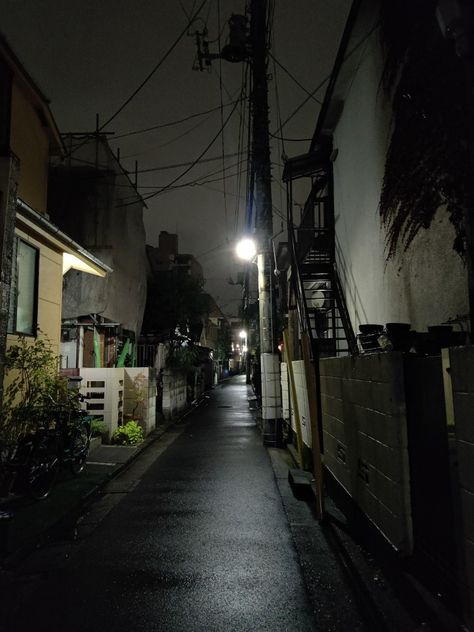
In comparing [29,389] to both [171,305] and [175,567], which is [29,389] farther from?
[171,305]

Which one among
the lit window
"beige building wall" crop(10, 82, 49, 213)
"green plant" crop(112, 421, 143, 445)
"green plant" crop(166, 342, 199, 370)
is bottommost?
"green plant" crop(112, 421, 143, 445)

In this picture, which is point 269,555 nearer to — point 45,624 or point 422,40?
point 45,624

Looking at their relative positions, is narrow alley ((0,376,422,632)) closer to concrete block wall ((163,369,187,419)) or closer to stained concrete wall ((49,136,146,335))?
concrete block wall ((163,369,187,419))

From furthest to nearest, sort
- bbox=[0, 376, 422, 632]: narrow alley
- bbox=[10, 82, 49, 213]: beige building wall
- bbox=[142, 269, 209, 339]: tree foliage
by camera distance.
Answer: bbox=[142, 269, 209, 339]: tree foliage → bbox=[10, 82, 49, 213]: beige building wall → bbox=[0, 376, 422, 632]: narrow alley

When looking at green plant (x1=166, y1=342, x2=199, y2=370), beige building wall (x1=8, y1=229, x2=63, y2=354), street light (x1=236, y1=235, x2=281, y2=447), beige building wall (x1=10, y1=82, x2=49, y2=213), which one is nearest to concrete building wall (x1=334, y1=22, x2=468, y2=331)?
street light (x1=236, y1=235, x2=281, y2=447)

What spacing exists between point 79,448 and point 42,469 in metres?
1.74

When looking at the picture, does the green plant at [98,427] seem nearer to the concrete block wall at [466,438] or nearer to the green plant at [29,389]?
the green plant at [29,389]

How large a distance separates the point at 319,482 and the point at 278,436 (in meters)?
6.45

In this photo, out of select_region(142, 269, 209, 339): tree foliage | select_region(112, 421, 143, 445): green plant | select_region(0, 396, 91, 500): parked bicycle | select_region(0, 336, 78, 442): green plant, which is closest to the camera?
select_region(0, 396, 91, 500): parked bicycle

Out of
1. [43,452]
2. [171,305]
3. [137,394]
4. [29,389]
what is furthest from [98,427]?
[171,305]

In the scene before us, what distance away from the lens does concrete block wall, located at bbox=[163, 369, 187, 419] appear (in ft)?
59.1

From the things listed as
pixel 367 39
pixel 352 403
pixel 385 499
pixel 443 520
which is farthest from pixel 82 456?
pixel 367 39

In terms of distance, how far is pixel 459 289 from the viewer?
568 cm

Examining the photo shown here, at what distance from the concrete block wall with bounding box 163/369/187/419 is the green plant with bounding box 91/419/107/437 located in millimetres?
Result: 6369
